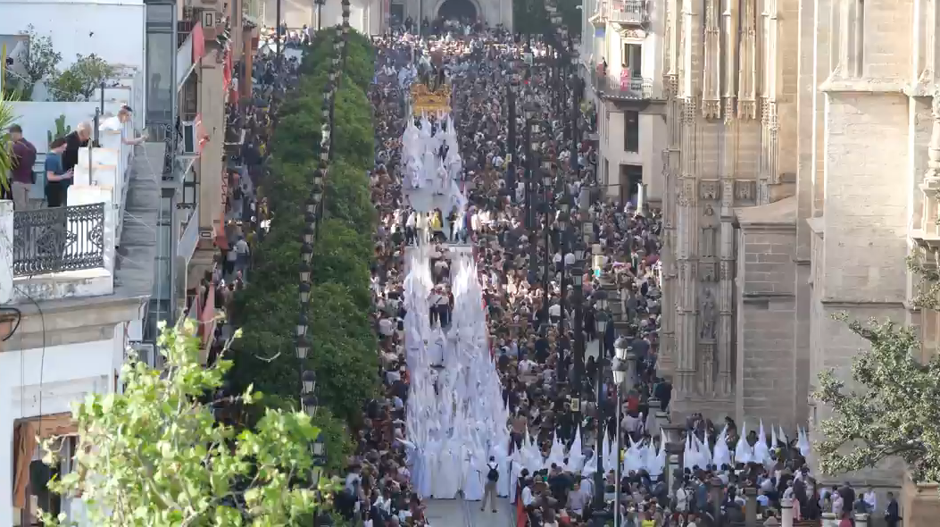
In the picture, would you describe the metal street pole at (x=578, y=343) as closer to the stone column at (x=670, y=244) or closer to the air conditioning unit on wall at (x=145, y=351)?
the stone column at (x=670, y=244)

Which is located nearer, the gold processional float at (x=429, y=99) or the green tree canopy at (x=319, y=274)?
the green tree canopy at (x=319, y=274)

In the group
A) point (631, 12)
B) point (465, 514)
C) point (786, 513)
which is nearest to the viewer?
point (786, 513)

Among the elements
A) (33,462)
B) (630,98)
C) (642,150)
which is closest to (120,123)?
(33,462)

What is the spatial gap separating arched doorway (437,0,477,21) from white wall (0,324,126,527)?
520 ft

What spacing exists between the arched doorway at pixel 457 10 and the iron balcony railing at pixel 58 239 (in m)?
158

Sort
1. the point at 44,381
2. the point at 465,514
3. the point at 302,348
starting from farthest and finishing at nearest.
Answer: the point at 465,514
the point at 302,348
the point at 44,381

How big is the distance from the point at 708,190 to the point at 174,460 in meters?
40.3

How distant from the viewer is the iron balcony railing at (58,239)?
24734mm

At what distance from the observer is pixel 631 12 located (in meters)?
93.0

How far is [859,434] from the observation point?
3688 centimetres

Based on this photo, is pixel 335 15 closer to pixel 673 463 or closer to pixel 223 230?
pixel 223 230

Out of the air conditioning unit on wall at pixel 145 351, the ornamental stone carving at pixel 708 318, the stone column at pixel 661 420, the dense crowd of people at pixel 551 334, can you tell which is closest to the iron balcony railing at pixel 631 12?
the dense crowd of people at pixel 551 334

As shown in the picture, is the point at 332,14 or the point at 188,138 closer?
the point at 188,138

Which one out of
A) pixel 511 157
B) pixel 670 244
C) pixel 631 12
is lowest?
pixel 670 244
